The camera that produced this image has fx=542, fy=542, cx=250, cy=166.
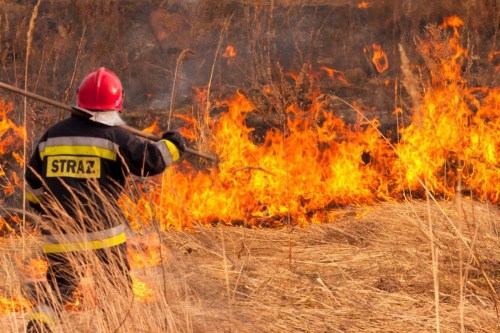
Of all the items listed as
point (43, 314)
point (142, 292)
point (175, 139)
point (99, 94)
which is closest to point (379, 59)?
point (175, 139)

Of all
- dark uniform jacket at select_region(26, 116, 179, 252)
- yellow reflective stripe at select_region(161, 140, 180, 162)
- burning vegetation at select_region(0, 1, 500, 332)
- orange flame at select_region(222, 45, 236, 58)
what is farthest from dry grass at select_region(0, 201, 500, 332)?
orange flame at select_region(222, 45, 236, 58)

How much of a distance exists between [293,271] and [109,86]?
1979 millimetres

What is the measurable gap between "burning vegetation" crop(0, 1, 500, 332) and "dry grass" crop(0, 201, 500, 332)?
0.02 m

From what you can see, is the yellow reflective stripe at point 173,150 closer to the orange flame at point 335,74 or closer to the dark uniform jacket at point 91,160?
the dark uniform jacket at point 91,160

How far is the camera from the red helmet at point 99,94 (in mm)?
2910

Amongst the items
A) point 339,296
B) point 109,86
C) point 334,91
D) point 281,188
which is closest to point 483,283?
point 339,296

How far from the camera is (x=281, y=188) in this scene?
20.9 ft

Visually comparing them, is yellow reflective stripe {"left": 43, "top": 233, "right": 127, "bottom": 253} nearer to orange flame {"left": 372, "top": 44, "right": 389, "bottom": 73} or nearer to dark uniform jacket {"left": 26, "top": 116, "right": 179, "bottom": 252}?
dark uniform jacket {"left": 26, "top": 116, "right": 179, "bottom": 252}

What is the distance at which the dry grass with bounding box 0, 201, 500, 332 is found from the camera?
8.46 ft

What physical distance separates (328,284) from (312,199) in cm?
270

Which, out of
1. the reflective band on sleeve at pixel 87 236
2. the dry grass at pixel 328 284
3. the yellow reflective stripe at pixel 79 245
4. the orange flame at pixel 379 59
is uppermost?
the orange flame at pixel 379 59

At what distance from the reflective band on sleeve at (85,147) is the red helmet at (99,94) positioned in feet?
0.69

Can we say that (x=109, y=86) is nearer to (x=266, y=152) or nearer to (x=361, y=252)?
(x=361, y=252)

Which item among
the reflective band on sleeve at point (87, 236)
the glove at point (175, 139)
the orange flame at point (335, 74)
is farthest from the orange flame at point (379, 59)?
the reflective band on sleeve at point (87, 236)
